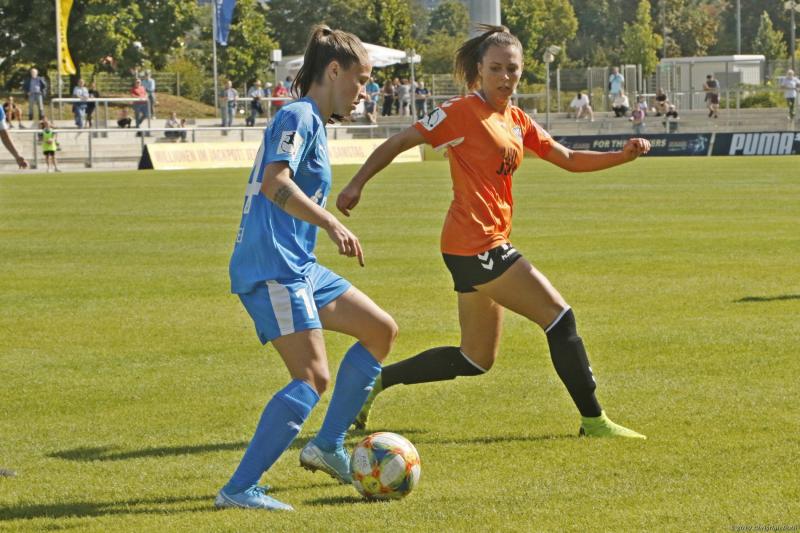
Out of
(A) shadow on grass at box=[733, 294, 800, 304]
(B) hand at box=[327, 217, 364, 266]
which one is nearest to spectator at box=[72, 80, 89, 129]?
(A) shadow on grass at box=[733, 294, 800, 304]

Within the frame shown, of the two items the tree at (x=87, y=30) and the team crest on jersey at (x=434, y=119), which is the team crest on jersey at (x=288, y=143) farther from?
the tree at (x=87, y=30)

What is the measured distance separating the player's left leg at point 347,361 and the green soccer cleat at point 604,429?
1396 mm

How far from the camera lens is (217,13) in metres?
52.4

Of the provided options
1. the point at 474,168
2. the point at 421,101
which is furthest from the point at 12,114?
the point at 474,168

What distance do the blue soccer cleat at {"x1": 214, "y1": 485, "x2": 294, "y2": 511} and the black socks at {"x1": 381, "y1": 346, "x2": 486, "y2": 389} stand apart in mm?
1979

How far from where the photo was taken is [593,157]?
7.68 metres

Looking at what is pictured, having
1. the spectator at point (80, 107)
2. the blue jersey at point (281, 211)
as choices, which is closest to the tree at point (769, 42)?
the spectator at point (80, 107)

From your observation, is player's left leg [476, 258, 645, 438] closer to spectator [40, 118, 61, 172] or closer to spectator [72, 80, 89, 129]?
spectator [40, 118, 61, 172]

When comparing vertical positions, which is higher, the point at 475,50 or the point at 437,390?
the point at 475,50

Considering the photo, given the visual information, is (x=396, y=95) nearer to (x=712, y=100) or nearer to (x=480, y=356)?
(x=712, y=100)

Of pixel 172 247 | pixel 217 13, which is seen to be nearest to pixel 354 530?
pixel 172 247

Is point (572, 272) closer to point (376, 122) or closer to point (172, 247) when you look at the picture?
point (172, 247)

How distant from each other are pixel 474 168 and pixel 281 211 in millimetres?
1693

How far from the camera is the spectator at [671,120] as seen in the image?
5241 cm
